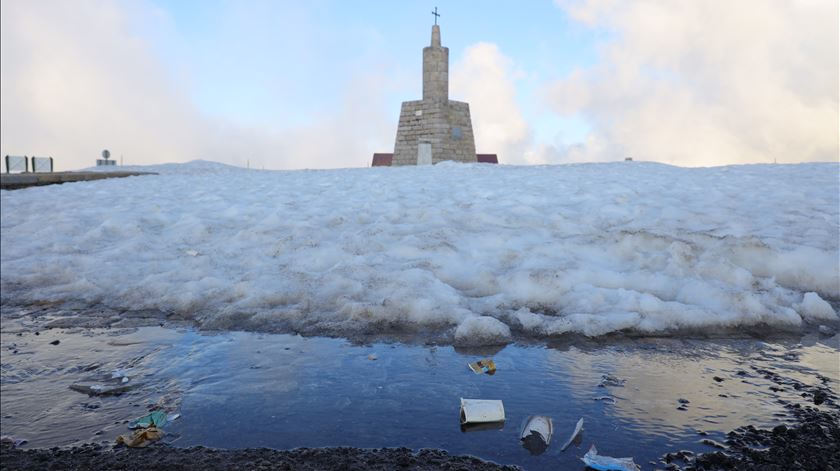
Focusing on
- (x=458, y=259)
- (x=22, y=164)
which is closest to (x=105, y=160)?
(x=22, y=164)

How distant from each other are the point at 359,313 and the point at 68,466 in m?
1.98

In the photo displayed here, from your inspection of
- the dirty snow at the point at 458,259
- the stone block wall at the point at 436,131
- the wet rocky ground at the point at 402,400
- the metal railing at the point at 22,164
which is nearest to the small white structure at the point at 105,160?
the metal railing at the point at 22,164

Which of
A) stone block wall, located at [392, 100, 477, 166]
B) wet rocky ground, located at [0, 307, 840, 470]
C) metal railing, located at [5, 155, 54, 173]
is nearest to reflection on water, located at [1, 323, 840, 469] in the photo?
wet rocky ground, located at [0, 307, 840, 470]

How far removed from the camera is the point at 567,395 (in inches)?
100

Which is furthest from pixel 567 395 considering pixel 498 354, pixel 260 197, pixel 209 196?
pixel 209 196

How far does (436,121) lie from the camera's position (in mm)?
27469

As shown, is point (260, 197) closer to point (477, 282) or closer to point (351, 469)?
point (477, 282)

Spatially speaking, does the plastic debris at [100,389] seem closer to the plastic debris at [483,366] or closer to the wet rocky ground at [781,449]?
the plastic debris at [483,366]

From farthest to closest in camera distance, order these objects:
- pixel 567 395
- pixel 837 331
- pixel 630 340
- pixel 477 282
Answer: pixel 477 282, pixel 837 331, pixel 630 340, pixel 567 395

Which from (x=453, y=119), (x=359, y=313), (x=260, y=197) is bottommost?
(x=359, y=313)

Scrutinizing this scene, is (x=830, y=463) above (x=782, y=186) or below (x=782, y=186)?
below

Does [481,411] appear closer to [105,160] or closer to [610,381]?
[610,381]

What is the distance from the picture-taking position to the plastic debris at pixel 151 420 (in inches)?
90.3

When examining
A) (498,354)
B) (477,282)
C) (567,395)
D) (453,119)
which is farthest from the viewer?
(453,119)
